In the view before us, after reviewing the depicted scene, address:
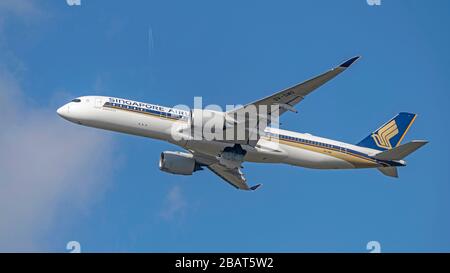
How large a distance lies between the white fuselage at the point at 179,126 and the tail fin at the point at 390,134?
266cm

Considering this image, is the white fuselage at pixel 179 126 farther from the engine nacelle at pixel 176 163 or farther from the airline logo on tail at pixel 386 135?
the engine nacelle at pixel 176 163

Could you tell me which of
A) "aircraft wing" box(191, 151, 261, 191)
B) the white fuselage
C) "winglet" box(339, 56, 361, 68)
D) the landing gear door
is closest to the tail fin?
the white fuselage

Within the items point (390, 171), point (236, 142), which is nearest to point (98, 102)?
point (236, 142)

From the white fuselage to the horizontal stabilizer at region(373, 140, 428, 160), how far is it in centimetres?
96

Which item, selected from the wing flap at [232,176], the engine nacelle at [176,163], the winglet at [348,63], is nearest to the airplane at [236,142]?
the engine nacelle at [176,163]

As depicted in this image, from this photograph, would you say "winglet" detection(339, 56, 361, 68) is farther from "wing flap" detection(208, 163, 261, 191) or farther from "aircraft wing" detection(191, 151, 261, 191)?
"wing flap" detection(208, 163, 261, 191)

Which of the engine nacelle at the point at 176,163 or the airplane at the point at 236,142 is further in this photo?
the engine nacelle at the point at 176,163

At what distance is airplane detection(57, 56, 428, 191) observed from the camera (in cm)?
4853

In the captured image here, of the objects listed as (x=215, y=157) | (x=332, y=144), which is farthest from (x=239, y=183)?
(x=332, y=144)

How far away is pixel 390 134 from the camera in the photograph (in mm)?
56719

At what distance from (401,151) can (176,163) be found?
17564 mm

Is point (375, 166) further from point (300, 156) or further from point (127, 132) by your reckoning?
point (127, 132)

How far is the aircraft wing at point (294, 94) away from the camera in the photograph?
42.0 metres

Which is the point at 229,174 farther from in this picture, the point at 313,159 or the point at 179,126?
the point at 179,126
